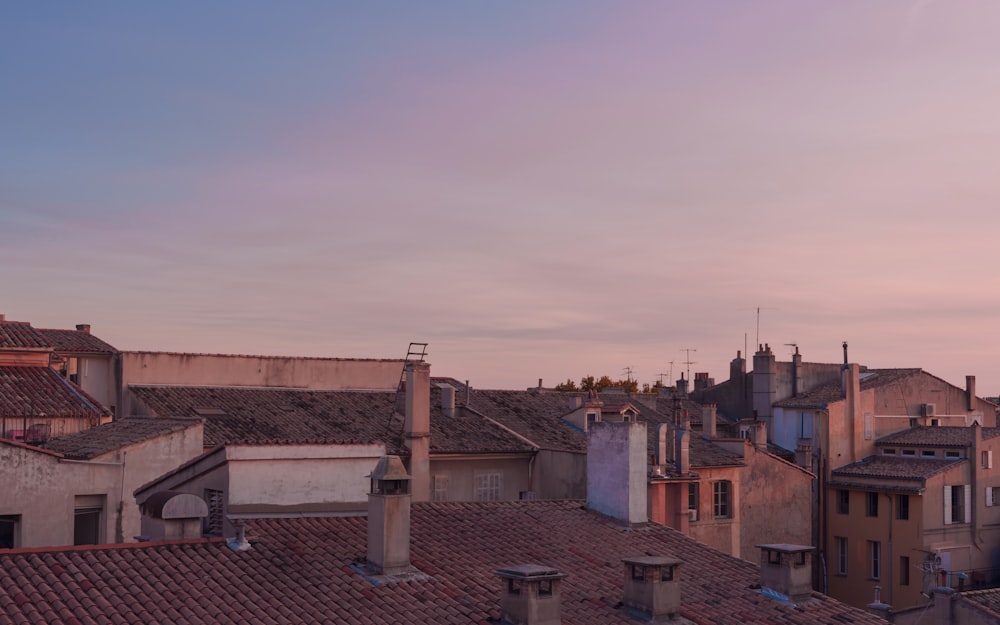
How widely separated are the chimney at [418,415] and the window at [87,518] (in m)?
7.19

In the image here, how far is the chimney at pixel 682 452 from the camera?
38.0 metres

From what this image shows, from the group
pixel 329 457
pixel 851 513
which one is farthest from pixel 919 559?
pixel 329 457

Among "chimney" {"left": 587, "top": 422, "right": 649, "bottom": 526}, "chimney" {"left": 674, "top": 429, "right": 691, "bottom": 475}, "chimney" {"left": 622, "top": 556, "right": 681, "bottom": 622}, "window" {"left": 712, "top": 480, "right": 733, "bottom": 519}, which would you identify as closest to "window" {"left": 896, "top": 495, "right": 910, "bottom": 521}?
"window" {"left": 712, "top": 480, "right": 733, "bottom": 519}

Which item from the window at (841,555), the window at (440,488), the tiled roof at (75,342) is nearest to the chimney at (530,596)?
the window at (440,488)

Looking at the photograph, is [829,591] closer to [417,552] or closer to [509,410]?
[509,410]

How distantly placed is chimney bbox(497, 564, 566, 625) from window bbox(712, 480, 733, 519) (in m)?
26.5

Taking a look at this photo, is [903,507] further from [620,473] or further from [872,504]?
[620,473]

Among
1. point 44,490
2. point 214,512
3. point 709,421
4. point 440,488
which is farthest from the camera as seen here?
point 709,421

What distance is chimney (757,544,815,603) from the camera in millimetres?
18453

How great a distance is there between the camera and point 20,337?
3447cm

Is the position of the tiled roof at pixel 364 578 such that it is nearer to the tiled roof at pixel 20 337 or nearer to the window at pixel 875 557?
the tiled roof at pixel 20 337

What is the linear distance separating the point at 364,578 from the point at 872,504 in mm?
37561

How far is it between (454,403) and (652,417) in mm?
11857

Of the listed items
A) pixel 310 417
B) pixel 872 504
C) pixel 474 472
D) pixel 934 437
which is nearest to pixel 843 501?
pixel 872 504
